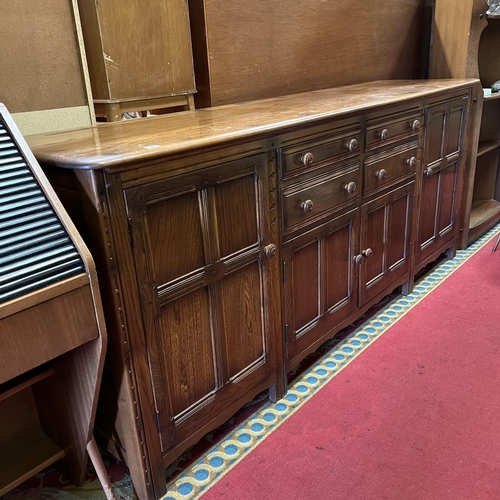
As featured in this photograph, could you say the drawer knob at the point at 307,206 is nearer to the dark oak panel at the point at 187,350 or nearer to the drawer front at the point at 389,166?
the drawer front at the point at 389,166

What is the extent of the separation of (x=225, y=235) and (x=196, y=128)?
1.13 feet

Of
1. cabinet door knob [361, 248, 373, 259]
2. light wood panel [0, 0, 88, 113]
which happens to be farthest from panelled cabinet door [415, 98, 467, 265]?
light wood panel [0, 0, 88, 113]

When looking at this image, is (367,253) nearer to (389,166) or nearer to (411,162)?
(389,166)

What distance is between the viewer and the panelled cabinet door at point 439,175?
249 cm

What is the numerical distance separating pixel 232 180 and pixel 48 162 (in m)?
0.51

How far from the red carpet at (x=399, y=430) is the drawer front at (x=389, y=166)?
0.71 metres

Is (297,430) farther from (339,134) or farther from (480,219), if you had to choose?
(480,219)

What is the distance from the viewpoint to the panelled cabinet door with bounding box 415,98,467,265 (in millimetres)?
2490

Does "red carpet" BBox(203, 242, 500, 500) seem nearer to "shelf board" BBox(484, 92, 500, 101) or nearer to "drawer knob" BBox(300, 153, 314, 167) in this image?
"drawer knob" BBox(300, 153, 314, 167)

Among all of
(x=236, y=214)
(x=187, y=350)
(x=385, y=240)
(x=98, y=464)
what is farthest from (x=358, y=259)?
(x=98, y=464)

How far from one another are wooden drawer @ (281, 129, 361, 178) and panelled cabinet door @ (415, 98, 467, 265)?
697 mm

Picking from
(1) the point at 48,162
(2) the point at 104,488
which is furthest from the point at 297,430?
(1) the point at 48,162

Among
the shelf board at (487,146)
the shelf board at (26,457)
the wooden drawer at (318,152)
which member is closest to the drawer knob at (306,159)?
the wooden drawer at (318,152)

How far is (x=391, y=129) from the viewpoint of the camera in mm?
2117
